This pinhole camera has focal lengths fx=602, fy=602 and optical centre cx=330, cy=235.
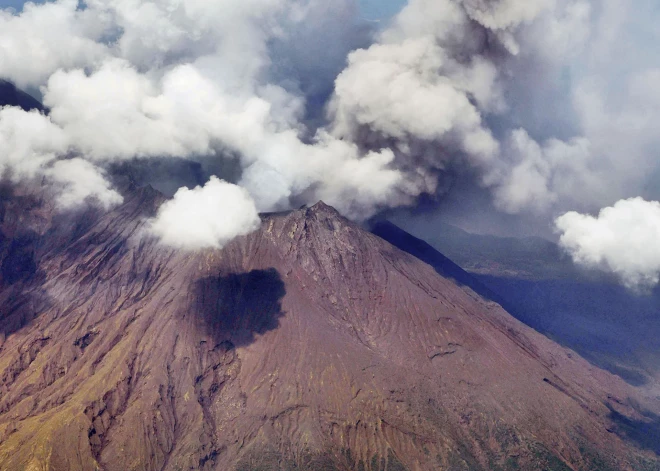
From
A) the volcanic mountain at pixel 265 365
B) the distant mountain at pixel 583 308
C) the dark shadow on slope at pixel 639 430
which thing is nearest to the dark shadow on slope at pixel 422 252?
the volcanic mountain at pixel 265 365

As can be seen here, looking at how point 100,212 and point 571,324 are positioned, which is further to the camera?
point 571,324

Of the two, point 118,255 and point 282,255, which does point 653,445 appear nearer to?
point 282,255

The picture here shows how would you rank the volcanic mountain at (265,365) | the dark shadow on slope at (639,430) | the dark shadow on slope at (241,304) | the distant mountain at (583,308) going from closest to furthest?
the volcanic mountain at (265,365), the dark shadow on slope at (241,304), the dark shadow on slope at (639,430), the distant mountain at (583,308)

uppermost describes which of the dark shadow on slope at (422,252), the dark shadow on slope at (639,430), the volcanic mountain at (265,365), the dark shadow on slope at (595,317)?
the dark shadow on slope at (595,317)

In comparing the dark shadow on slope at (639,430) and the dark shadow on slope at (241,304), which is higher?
the dark shadow on slope at (639,430)

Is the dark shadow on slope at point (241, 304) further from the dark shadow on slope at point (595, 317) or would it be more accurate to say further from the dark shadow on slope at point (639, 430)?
the dark shadow on slope at point (595, 317)

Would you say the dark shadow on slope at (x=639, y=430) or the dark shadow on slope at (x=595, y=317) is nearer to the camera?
the dark shadow on slope at (x=639, y=430)

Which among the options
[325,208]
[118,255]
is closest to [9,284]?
[118,255]
